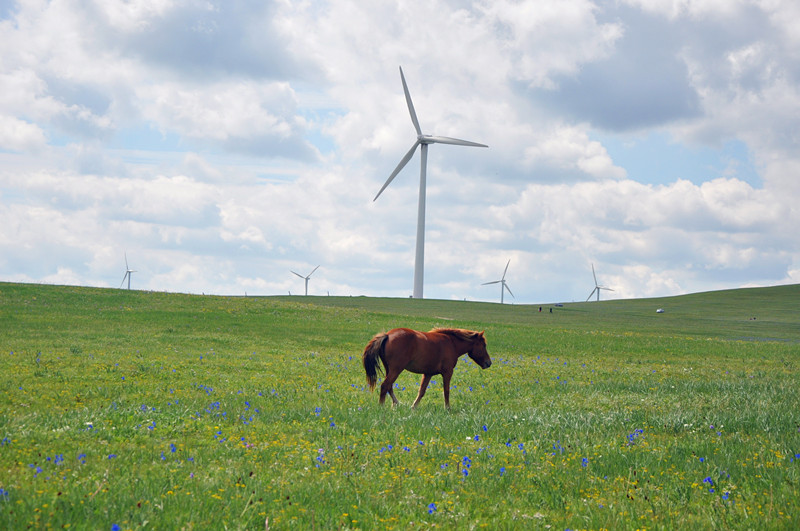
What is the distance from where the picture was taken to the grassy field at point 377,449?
6.36m

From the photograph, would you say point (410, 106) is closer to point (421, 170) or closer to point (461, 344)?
point (421, 170)

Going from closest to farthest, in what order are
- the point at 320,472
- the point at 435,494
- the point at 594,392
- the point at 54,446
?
1. the point at 435,494
2. the point at 320,472
3. the point at 54,446
4. the point at 594,392

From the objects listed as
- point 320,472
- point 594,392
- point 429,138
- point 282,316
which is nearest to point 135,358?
point 594,392

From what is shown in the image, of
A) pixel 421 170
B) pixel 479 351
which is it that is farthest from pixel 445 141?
pixel 479 351

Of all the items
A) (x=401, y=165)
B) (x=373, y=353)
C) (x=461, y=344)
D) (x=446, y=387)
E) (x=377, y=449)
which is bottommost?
(x=377, y=449)

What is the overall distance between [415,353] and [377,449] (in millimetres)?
4716

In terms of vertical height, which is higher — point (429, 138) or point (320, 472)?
point (429, 138)

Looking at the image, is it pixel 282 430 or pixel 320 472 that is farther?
pixel 282 430

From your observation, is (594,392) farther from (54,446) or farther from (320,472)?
(54,446)

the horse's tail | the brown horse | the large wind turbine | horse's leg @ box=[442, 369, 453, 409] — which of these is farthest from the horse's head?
the large wind turbine

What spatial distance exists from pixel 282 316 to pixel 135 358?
76.3 feet

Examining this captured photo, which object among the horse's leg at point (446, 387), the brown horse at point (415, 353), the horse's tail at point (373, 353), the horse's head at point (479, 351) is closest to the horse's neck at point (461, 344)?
the brown horse at point (415, 353)

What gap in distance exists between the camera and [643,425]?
37.5ft

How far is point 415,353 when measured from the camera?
1362 cm
